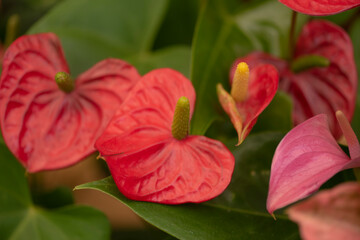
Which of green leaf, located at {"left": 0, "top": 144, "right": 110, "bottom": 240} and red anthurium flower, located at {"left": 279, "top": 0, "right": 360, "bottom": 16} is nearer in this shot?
red anthurium flower, located at {"left": 279, "top": 0, "right": 360, "bottom": 16}

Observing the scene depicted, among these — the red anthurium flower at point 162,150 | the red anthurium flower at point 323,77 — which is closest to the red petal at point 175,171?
the red anthurium flower at point 162,150

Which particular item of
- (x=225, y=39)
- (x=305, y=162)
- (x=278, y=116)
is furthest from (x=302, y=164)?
(x=225, y=39)

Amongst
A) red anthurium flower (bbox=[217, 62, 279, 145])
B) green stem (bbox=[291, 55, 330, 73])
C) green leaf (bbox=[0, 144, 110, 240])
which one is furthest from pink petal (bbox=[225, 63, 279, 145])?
green leaf (bbox=[0, 144, 110, 240])

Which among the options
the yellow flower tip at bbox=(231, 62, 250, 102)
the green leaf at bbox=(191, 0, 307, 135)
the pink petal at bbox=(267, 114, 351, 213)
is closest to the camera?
the pink petal at bbox=(267, 114, 351, 213)

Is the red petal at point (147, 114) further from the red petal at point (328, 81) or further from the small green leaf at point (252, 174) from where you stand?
the red petal at point (328, 81)

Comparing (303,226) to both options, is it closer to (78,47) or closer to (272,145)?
(272,145)

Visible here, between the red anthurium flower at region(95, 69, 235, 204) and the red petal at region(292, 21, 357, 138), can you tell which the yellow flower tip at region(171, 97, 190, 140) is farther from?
the red petal at region(292, 21, 357, 138)

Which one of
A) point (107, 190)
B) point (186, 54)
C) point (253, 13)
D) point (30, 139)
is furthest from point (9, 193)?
point (253, 13)
